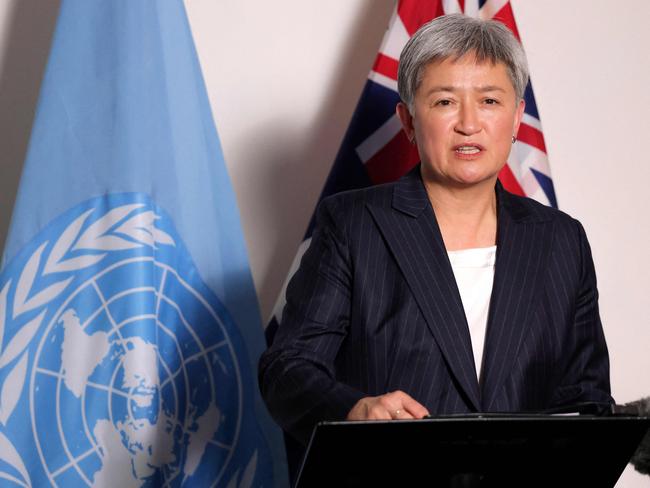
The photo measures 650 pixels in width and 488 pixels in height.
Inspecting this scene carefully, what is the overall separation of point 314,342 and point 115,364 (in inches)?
27.3

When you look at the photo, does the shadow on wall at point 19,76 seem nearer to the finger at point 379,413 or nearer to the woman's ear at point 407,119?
the woman's ear at point 407,119

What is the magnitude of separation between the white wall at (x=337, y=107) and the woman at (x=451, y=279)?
96 centimetres

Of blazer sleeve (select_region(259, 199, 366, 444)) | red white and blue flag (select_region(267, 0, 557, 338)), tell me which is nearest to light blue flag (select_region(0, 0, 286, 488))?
red white and blue flag (select_region(267, 0, 557, 338))

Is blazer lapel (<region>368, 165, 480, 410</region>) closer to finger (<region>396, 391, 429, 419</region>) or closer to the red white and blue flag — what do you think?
finger (<region>396, 391, 429, 419</region>)

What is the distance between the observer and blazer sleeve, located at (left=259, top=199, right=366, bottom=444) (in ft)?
5.40

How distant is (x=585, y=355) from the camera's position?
1913 millimetres

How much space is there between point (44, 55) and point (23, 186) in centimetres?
65

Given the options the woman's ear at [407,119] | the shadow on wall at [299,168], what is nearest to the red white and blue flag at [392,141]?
the shadow on wall at [299,168]

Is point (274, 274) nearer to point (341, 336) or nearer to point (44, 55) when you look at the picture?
point (44, 55)

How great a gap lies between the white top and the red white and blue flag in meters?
0.72

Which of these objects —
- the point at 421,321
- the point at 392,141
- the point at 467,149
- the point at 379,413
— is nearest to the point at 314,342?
the point at 421,321

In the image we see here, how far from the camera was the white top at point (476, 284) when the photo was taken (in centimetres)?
188

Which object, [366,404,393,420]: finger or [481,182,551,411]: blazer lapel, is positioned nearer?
[366,404,393,420]: finger

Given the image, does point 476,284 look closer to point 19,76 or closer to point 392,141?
point 392,141
